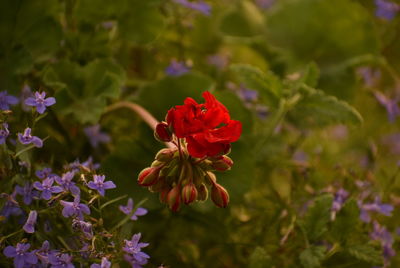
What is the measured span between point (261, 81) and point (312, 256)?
33 cm

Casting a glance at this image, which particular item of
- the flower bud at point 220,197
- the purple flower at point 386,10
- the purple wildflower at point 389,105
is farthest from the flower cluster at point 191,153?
the purple flower at point 386,10

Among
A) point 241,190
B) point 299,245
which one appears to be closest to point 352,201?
point 299,245

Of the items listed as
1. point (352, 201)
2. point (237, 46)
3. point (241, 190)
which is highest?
A: point (352, 201)

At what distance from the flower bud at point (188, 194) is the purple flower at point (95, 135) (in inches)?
15.9

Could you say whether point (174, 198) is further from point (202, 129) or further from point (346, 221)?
point (346, 221)

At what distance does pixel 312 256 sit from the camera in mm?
813

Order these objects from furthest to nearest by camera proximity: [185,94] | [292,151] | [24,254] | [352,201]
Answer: [292,151]
[185,94]
[352,201]
[24,254]

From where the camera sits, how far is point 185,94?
1.08 metres

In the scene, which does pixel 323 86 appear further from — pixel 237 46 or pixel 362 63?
pixel 237 46

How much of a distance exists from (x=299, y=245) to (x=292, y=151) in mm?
346

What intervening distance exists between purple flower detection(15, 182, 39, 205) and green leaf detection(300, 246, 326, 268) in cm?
41

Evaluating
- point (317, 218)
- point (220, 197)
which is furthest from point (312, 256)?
point (220, 197)

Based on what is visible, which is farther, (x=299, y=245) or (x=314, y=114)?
(x=314, y=114)

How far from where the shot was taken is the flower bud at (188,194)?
65cm
